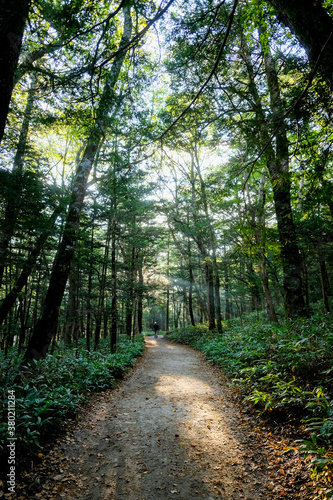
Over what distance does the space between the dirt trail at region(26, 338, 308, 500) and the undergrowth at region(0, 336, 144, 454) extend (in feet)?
1.39

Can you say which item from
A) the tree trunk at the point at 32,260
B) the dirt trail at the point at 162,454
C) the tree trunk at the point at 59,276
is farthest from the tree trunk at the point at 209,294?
the tree trunk at the point at 32,260

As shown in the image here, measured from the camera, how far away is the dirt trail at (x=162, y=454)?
2.84 metres

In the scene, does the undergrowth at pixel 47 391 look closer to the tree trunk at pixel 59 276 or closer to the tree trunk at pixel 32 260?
the tree trunk at pixel 59 276

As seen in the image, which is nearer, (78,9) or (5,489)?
(5,489)

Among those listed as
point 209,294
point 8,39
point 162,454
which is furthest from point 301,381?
point 209,294

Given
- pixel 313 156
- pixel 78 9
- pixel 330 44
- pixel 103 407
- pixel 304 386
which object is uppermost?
pixel 78 9

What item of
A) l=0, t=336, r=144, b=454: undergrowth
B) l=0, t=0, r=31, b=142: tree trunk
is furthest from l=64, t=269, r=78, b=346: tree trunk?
l=0, t=0, r=31, b=142: tree trunk

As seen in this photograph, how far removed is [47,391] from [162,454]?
8.45 feet

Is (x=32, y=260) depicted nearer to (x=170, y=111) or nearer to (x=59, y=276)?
(x=59, y=276)

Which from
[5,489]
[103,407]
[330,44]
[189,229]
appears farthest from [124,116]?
[189,229]

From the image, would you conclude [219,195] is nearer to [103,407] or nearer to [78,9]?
[78,9]

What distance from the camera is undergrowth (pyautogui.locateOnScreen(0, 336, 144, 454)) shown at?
3438mm

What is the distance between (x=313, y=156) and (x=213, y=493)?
5.08 m

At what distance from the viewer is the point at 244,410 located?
4840 millimetres
